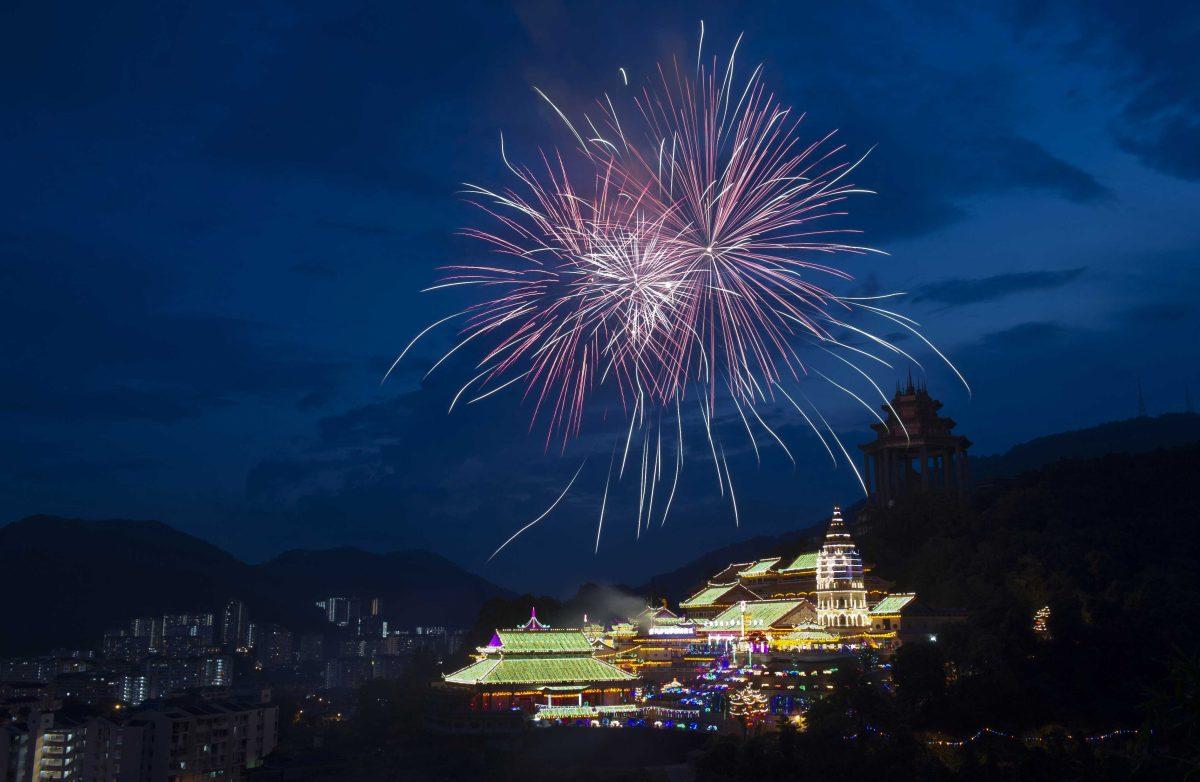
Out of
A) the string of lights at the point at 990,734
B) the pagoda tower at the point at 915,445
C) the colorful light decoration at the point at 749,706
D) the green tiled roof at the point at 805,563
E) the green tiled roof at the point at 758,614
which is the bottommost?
the string of lights at the point at 990,734

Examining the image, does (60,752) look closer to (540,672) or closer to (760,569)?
(540,672)

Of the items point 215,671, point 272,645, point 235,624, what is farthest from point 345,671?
point 215,671

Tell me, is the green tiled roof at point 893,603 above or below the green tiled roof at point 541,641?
above

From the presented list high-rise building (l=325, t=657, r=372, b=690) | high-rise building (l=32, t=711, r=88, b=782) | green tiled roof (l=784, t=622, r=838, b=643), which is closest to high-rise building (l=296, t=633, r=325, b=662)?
high-rise building (l=325, t=657, r=372, b=690)

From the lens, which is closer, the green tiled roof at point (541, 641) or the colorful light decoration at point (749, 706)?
the colorful light decoration at point (749, 706)

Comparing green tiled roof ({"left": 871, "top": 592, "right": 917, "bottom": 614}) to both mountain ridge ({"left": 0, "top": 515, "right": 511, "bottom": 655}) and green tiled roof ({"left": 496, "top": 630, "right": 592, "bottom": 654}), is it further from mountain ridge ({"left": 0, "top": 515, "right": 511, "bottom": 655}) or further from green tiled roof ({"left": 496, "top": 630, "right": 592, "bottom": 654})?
mountain ridge ({"left": 0, "top": 515, "right": 511, "bottom": 655})

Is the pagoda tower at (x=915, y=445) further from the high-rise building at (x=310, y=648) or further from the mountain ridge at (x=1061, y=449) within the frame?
the high-rise building at (x=310, y=648)

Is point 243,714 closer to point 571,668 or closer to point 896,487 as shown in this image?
point 571,668

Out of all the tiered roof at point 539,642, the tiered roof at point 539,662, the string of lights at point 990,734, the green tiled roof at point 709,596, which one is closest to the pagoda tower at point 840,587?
the tiered roof at point 539,662
